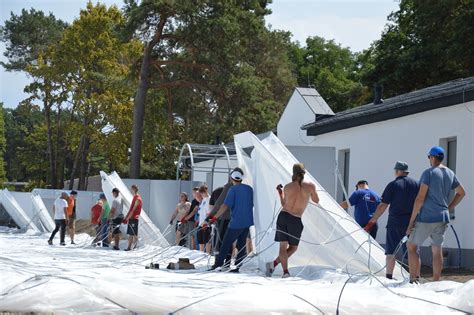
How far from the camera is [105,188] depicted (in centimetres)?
2598

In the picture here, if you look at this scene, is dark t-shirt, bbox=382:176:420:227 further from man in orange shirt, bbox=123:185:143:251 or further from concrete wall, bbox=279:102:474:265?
man in orange shirt, bbox=123:185:143:251

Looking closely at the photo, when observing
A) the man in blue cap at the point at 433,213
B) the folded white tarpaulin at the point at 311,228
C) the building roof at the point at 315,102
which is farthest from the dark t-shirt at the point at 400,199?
the building roof at the point at 315,102

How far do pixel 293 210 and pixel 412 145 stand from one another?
7.11m

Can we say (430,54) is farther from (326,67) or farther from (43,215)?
(326,67)

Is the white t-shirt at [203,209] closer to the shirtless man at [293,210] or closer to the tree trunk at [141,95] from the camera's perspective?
the shirtless man at [293,210]

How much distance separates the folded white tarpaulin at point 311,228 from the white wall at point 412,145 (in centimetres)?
398

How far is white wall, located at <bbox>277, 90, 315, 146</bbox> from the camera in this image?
28.4 meters

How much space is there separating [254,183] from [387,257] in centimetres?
339

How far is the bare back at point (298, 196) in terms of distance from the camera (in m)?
12.9

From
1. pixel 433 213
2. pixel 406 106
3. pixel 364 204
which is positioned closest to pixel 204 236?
pixel 364 204

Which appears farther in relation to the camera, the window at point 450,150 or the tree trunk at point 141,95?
the tree trunk at point 141,95

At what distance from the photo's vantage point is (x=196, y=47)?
37031mm

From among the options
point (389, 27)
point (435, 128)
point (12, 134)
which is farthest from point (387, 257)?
point (12, 134)

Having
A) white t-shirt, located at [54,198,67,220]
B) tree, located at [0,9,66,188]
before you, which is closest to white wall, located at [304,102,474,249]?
white t-shirt, located at [54,198,67,220]
